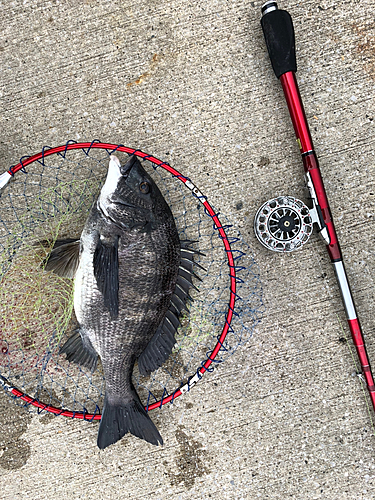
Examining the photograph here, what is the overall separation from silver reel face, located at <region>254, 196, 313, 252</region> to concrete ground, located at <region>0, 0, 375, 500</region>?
11 centimetres

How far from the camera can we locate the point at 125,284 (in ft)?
6.57

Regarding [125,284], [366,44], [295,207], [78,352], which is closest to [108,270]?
[125,284]

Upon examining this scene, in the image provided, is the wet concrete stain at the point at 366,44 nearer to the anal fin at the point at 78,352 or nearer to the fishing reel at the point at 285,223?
the fishing reel at the point at 285,223

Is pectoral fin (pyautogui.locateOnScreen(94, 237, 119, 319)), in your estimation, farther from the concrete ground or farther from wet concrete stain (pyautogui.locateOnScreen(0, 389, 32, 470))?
wet concrete stain (pyautogui.locateOnScreen(0, 389, 32, 470))

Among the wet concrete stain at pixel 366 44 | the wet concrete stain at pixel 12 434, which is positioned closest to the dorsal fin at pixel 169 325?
the wet concrete stain at pixel 12 434

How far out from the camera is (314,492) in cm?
247

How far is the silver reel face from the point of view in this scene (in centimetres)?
226

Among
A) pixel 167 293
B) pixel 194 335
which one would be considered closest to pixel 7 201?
pixel 167 293

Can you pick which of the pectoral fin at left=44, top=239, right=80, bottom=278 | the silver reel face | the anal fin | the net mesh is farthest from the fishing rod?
the anal fin

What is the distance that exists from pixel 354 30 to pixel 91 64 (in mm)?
1765

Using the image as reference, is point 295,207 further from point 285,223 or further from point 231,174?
point 231,174

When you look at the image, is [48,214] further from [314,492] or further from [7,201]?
[314,492]

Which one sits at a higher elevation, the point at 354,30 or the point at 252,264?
the point at 354,30

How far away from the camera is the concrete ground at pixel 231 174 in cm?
238
